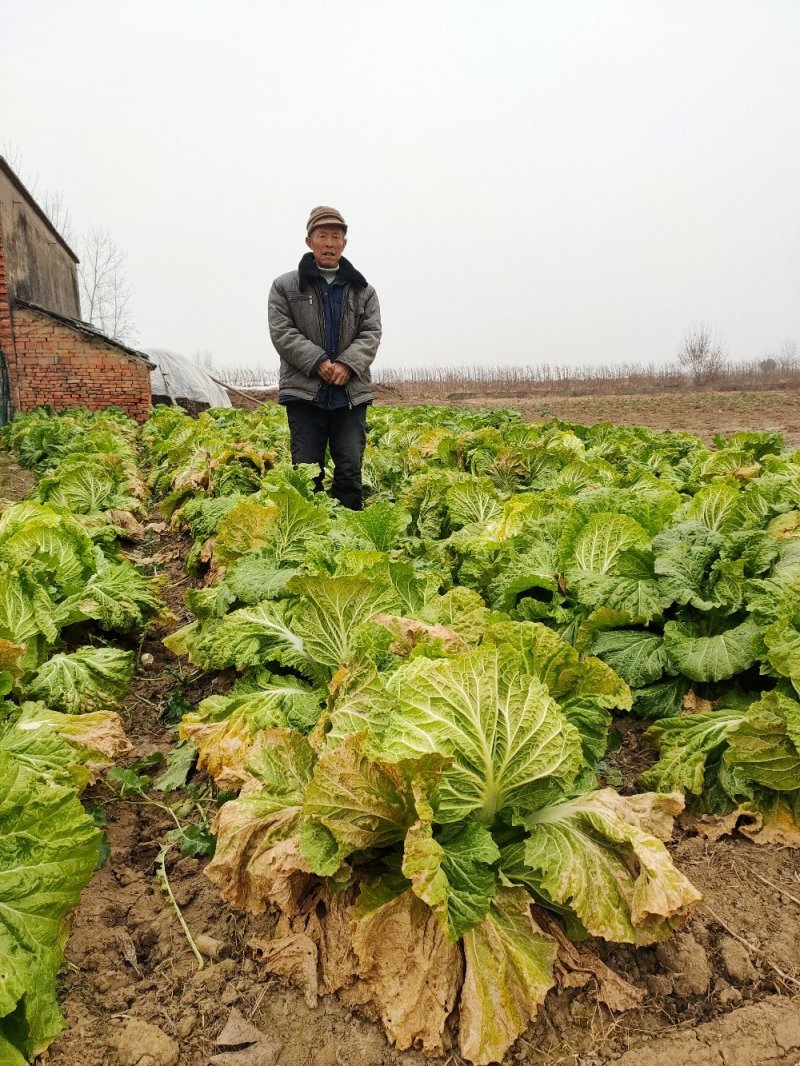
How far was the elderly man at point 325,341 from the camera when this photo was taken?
6.10 metres

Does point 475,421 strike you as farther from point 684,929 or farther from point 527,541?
point 684,929

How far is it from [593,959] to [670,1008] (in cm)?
23

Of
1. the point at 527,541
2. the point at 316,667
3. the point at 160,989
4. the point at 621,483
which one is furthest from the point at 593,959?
the point at 621,483

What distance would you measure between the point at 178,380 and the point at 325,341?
17.7 meters

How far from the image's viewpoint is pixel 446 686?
2143 mm

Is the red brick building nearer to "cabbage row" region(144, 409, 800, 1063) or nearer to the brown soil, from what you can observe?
the brown soil

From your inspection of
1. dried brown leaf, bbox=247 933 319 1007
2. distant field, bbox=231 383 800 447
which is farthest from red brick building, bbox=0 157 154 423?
dried brown leaf, bbox=247 933 319 1007

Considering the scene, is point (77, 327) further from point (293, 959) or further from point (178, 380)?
point (293, 959)

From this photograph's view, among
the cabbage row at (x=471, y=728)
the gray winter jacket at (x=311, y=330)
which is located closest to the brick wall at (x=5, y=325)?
the gray winter jacket at (x=311, y=330)

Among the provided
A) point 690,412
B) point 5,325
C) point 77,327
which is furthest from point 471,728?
point 690,412

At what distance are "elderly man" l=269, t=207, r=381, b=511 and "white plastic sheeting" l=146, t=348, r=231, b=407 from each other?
52.3ft

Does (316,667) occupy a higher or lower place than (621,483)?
lower

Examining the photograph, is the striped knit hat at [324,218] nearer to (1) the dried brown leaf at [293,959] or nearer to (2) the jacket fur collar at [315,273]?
(2) the jacket fur collar at [315,273]

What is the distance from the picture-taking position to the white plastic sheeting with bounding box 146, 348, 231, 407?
21.7m
